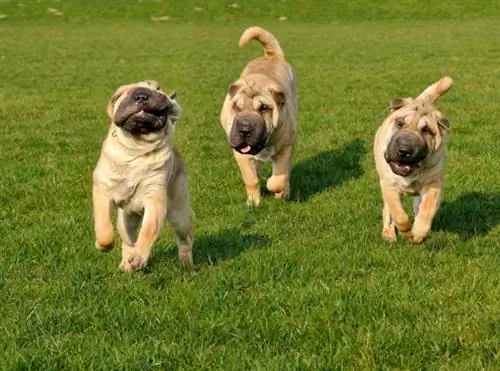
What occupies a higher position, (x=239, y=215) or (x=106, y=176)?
(x=106, y=176)

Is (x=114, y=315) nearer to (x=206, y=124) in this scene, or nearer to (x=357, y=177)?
(x=357, y=177)

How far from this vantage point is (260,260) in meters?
5.63

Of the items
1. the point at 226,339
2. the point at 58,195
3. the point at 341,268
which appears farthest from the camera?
the point at 58,195

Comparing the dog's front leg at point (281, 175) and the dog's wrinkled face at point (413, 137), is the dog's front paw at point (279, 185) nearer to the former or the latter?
the dog's front leg at point (281, 175)

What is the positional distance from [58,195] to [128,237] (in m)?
2.50

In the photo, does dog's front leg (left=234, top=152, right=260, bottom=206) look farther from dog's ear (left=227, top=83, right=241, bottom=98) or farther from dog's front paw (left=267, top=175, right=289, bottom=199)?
dog's ear (left=227, top=83, right=241, bottom=98)

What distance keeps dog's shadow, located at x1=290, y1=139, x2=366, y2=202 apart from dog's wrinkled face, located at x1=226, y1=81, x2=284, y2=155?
0.96 metres

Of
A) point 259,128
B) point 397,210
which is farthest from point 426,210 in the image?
point 259,128

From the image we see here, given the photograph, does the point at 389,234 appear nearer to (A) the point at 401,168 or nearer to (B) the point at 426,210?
(B) the point at 426,210

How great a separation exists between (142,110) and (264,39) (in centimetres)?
543

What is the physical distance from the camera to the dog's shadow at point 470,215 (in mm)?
6660

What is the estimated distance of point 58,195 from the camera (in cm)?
791

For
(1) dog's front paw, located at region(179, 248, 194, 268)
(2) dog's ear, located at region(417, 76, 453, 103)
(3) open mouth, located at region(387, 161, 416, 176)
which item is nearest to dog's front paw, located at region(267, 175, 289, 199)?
(2) dog's ear, located at region(417, 76, 453, 103)

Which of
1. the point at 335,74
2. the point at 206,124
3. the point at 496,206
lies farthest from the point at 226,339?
the point at 335,74
